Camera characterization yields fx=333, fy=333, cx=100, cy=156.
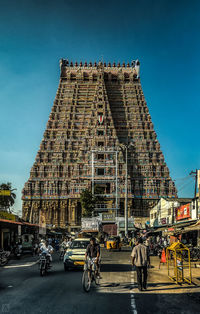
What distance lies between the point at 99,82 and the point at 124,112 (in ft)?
40.1

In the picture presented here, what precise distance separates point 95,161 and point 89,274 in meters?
76.4

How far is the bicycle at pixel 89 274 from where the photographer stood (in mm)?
11321

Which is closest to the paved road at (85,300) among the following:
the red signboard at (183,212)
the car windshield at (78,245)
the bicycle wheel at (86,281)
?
the bicycle wheel at (86,281)

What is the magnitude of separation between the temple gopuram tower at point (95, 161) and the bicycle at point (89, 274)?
65.5 m

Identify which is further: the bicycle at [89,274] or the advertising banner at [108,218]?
the advertising banner at [108,218]

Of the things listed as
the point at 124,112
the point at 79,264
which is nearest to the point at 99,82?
the point at 124,112

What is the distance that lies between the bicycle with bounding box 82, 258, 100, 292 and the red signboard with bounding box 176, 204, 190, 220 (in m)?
24.5

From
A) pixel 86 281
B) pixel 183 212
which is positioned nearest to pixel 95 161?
pixel 183 212

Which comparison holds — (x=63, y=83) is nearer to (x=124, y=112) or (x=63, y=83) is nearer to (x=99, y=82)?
(x=99, y=82)

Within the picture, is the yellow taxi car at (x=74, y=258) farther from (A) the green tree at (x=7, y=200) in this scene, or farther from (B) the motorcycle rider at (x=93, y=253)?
(A) the green tree at (x=7, y=200)

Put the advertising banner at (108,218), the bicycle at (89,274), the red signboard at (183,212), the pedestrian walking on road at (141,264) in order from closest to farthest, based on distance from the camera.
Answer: the bicycle at (89,274) < the pedestrian walking on road at (141,264) < the red signboard at (183,212) < the advertising banner at (108,218)

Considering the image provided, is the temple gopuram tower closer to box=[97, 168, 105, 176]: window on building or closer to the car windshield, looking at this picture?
box=[97, 168, 105, 176]: window on building

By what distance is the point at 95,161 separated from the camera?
290 feet

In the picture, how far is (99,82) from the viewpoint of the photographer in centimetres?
10388
